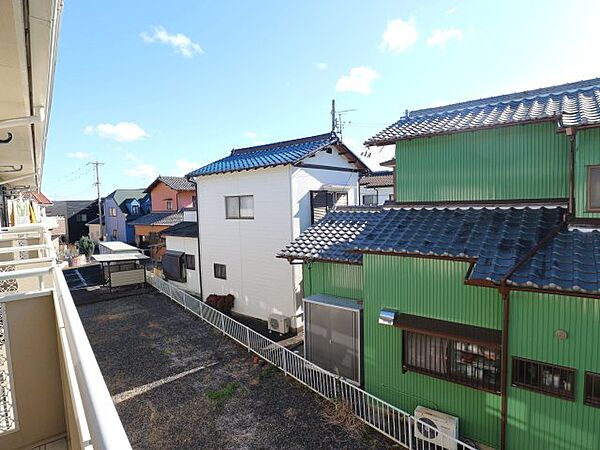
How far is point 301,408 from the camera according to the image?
730cm

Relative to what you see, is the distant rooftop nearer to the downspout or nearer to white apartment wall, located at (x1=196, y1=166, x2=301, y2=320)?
white apartment wall, located at (x1=196, y1=166, x2=301, y2=320)

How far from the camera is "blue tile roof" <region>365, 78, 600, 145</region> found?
5.89 meters

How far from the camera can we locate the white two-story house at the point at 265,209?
1188 centimetres

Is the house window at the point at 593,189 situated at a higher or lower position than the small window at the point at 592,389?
higher

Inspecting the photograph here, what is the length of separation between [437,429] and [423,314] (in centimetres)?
189

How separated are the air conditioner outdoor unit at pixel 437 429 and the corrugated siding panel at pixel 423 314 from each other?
0.71 feet

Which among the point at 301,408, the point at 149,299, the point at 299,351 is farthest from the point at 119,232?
the point at 301,408

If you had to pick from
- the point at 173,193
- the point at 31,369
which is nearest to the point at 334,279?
the point at 31,369

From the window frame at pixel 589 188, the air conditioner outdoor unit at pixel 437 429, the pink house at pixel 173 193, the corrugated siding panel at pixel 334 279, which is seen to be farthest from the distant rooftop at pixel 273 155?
the pink house at pixel 173 193

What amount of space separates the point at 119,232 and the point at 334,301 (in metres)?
29.6

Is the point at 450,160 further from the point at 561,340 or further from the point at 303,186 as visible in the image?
the point at 303,186

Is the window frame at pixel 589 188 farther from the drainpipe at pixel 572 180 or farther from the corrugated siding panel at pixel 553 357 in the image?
the corrugated siding panel at pixel 553 357

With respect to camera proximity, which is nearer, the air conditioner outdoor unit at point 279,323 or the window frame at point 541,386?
the window frame at point 541,386

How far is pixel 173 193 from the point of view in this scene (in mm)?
25562
